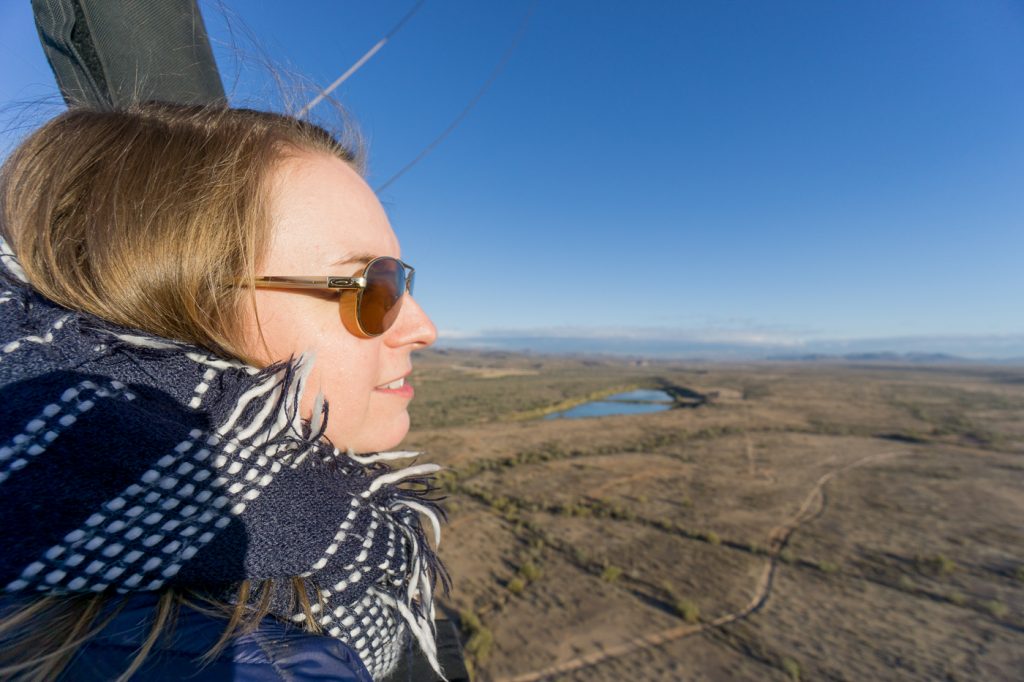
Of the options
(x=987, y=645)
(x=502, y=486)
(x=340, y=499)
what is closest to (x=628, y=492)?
(x=502, y=486)

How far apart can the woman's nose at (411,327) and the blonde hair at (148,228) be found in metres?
0.38

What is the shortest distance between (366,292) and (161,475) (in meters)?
0.49

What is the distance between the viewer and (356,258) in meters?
0.99

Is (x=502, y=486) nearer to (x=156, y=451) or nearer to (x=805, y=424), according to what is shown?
(x=156, y=451)

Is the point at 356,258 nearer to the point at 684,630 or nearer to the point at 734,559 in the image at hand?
the point at 684,630

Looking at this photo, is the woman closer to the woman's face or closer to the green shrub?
the woman's face

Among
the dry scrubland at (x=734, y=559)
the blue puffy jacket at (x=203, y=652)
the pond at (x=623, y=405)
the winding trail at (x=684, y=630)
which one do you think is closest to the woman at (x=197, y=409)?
the blue puffy jacket at (x=203, y=652)

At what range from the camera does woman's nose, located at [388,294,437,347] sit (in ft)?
3.77

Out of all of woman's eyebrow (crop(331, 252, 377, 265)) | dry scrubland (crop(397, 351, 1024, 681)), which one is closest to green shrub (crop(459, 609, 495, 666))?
dry scrubland (crop(397, 351, 1024, 681))

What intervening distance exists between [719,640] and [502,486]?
22.5 ft

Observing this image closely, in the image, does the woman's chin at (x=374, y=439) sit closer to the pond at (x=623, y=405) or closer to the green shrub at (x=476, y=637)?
the green shrub at (x=476, y=637)

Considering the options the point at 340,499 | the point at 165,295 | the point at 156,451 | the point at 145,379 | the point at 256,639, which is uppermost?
the point at 165,295

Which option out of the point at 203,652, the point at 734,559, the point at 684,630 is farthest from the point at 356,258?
the point at 734,559

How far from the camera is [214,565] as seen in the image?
27.4 inches
